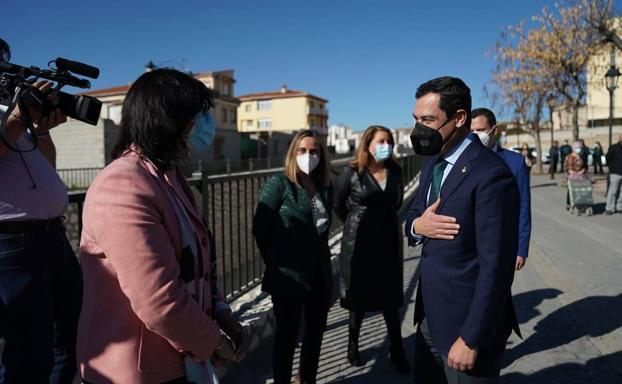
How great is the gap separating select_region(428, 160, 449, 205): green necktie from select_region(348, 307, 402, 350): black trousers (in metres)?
1.87

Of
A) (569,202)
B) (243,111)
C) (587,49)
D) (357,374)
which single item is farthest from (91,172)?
(243,111)

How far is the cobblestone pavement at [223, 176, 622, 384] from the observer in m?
3.90

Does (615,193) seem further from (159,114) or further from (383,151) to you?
(159,114)

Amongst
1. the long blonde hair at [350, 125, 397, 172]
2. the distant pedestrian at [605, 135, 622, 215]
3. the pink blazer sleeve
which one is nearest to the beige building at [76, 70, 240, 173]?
the distant pedestrian at [605, 135, 622, 215]

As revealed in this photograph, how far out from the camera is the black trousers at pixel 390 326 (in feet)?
13.3

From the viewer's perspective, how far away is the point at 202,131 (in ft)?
6.54

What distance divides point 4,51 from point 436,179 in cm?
230

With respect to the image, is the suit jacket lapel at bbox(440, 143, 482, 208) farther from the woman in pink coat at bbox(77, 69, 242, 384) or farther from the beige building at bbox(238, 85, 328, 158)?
the beige building at bbox(238, 85, 328, 158)

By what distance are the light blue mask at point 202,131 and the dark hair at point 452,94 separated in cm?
111

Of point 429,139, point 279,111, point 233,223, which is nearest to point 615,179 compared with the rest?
point 233,223

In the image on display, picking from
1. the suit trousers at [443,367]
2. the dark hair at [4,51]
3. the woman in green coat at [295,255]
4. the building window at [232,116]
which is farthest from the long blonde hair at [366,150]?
the building window at [232,116]

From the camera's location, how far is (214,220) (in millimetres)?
4426

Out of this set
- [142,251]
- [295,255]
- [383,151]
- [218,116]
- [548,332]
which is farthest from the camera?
[218,116]

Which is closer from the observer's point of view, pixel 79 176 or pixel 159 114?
pixel 159 114
